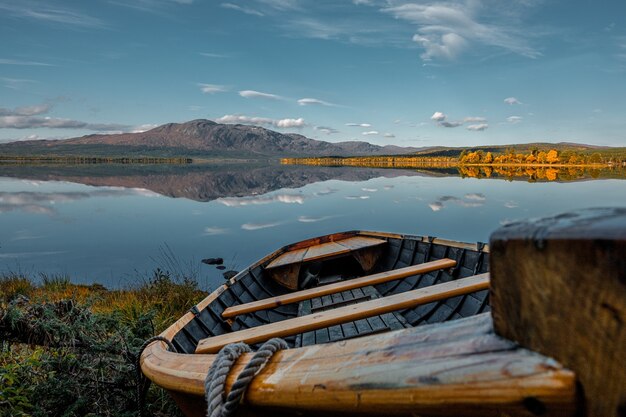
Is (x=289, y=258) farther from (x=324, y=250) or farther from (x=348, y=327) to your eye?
(x=348, y=327)

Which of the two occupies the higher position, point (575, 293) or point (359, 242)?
point (575, 293)

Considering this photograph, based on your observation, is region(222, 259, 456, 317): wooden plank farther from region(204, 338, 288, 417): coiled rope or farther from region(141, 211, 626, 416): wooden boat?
region(204, 338, 288, 417): coiled rope

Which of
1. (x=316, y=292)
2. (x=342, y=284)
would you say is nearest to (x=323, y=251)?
(x=342, y=284)

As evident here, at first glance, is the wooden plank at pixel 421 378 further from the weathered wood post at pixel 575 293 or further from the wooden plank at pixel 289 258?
the wooden plank at pixel 289 258

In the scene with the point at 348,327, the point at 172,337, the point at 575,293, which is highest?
the point at 575,293

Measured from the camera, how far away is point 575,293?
85 cm

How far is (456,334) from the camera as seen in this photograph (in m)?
1.15

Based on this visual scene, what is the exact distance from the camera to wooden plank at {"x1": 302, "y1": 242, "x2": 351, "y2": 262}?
25.7 feet

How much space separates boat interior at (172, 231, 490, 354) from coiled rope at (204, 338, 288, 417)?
5.77 ft

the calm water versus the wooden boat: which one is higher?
the wooden boat

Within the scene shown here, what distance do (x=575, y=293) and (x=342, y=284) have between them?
438 centimetres

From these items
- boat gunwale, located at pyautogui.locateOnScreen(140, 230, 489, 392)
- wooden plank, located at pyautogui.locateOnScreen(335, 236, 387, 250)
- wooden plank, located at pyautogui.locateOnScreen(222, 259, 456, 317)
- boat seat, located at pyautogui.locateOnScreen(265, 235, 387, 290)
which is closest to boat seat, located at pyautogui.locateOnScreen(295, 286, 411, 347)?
wooden plank, located at pyautogui.locateOnScreen(222, 259, 456, 317)

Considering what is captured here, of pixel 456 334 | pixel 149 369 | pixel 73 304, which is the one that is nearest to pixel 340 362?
pixel 456 334

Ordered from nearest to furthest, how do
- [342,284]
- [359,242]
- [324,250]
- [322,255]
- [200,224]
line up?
A: [342,284] < [322,255] < [324,250] < [359,242] < [200,224]
